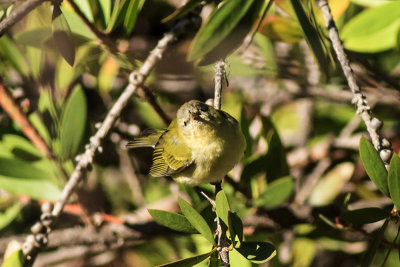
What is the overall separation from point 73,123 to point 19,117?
0.25 m

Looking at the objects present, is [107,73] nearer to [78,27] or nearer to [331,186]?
[78,27]

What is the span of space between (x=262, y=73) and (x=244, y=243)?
1202 millimetres

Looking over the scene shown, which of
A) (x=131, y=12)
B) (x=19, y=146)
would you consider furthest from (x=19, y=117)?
(x=131, y=12)

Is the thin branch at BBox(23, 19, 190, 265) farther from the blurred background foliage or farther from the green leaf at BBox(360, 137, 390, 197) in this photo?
the green leaf at BBox(360, 137, 390, 197)

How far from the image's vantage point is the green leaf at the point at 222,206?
4.06ft

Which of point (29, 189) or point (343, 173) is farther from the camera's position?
point (343, 173)

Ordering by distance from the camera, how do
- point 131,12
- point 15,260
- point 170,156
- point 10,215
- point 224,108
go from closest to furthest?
point 15,260 < point 131,12 < point 10,215 < point 170,156 < point 224,108

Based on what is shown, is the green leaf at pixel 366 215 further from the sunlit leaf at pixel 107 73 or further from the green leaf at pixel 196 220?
the sunlit leaf at pixel 107 73

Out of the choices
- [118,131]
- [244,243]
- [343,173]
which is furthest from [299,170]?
[244,243]

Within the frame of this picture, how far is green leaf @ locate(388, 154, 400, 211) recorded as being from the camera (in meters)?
1.17

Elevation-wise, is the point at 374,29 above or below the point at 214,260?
above

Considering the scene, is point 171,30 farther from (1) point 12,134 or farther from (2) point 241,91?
(2) point 241,91

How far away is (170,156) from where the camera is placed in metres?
2.35

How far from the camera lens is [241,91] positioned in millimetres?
2777
